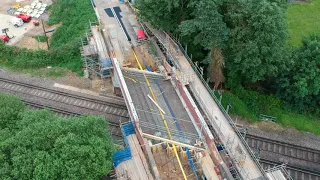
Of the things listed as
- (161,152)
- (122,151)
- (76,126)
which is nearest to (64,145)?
(76,126)

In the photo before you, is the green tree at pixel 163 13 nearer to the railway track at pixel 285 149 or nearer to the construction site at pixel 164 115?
the construction site at pixel 164 115

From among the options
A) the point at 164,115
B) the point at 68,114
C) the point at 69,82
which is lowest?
the point at 68,114

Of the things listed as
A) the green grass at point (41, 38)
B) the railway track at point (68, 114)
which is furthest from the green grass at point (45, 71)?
A: the green grass at point (41, 38)

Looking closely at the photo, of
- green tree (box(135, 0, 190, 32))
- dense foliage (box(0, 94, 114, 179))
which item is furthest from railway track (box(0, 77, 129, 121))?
dense foliage (box(0, 94, 114, 179))

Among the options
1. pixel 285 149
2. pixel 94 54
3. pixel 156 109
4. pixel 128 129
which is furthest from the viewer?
pixel 94 54

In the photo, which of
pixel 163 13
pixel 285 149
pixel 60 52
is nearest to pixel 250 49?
pixel 163 13

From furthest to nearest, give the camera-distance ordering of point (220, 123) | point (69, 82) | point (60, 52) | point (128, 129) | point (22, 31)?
point (22, 31)
point (60, 52)
point (69, 82)
point (128, 129)
point (220, 123)

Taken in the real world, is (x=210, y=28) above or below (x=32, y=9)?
above

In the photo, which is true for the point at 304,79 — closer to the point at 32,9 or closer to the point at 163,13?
the point at 163,13
